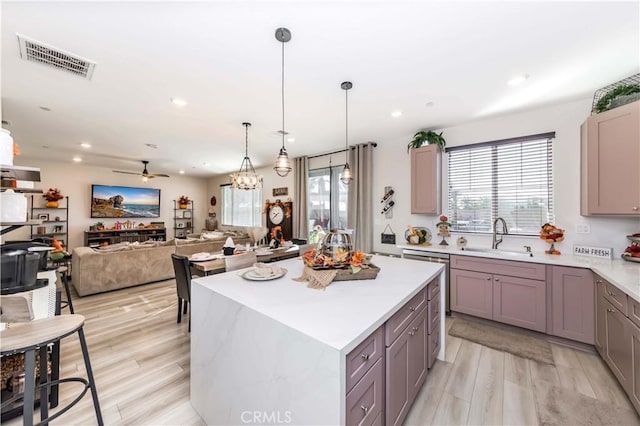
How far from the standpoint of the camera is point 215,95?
8.93 feet

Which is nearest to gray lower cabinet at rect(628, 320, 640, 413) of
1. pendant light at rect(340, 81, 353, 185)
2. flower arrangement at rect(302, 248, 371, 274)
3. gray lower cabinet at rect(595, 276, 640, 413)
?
gray lower cabinet at rect(595, 276, 640, 413)

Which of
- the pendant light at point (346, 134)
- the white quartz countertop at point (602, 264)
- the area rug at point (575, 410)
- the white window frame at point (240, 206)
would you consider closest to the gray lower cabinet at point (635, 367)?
the area rug at point (575, 410)

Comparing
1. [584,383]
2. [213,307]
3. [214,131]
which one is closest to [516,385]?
[584,383]

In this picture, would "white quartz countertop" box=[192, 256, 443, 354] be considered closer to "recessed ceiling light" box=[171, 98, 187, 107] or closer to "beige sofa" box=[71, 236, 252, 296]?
"recessed ceiling light" box=[171, 98, 187, 107]

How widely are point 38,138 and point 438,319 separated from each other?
6.62 m

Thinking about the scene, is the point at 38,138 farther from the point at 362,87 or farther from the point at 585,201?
the point at 585,201

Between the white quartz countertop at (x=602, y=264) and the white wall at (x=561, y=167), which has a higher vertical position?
the white wall at (x=561, y=167)

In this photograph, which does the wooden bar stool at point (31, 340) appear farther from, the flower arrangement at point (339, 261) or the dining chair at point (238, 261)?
the flower arrangement at point (339, 261)

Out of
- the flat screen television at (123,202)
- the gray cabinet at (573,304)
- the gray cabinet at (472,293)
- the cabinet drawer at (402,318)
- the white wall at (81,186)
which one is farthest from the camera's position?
the flat screen television at (123,202)

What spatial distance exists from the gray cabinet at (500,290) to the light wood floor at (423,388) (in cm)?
39

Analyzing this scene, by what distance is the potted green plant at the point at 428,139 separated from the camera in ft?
12.1

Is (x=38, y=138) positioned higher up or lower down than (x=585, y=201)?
higher up

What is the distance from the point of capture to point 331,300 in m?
1.41

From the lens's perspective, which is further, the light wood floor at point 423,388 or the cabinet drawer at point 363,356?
the light wood floor at point 423,388
